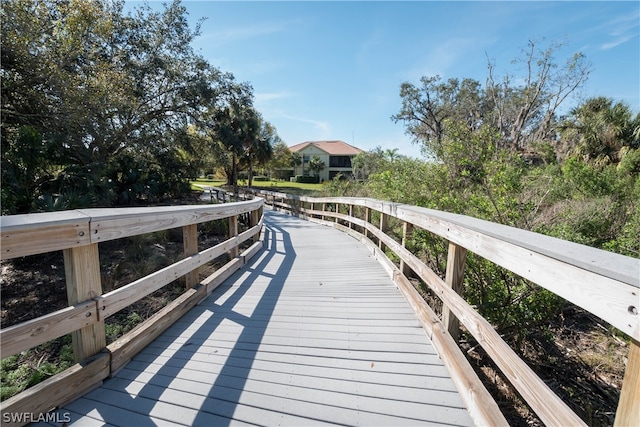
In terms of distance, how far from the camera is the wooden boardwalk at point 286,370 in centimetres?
181

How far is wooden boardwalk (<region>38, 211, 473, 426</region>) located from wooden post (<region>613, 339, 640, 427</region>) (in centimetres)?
91

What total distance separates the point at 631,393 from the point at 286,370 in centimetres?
185

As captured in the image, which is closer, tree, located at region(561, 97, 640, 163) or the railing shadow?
the railing shadow

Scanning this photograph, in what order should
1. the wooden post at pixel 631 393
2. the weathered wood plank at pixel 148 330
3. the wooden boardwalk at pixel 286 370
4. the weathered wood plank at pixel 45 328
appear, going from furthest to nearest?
the weathered wood plank at pixel 148 330
the wooden boardwalk at pixel 286 370
the weathered wood plank at pixel 45 328
the wooden post at pixel 631 393

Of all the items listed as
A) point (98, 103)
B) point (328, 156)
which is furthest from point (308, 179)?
point (98, 103)

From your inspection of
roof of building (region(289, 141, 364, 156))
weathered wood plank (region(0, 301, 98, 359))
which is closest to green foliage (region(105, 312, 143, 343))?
weathered wood plank (region(0, 301, 98, 359))

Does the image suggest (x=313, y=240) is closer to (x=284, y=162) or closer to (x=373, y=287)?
(x=373, y=287)

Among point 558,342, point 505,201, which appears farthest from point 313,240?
point 558,342

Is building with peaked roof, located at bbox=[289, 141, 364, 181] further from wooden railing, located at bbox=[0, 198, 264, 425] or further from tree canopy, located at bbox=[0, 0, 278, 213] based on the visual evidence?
wooden railing, located at bbox=[0, 198, 264, 425]

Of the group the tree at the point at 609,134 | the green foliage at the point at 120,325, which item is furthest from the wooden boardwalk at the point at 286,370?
the tree at the point at 609,134

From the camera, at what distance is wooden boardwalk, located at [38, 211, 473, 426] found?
181cm

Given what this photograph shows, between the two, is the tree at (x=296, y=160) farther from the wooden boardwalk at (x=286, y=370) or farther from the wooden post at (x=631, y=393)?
the wooden post at (x=631, y=393)

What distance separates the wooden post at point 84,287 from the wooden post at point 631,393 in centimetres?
260

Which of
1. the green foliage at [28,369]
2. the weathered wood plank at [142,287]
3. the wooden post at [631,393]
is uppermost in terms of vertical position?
the wooden post at [631,393]
